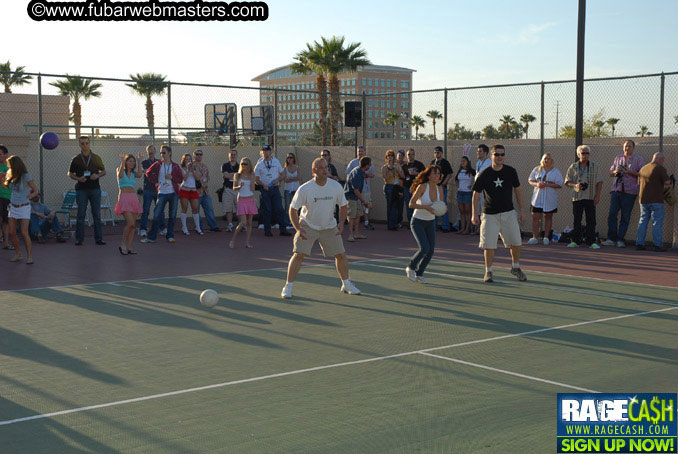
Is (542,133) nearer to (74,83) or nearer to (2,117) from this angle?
(2,117)

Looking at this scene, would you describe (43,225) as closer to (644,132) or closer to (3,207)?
(3,207)

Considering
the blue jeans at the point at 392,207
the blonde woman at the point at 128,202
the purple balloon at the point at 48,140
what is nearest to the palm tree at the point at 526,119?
the blue jeans at the point at 392,207

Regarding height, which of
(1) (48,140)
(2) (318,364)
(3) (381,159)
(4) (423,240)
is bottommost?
(2) (318,364)

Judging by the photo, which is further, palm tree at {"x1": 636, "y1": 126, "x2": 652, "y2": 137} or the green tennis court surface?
palm tree at {"x1": 636, "y1": 126, "x2": 652, "y2": 137}

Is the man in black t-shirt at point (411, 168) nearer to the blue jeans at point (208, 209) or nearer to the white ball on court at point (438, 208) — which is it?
the blue jeans at point (208, 209)

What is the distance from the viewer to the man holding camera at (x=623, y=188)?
659 inches

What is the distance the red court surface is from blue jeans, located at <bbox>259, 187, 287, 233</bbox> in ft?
1.93

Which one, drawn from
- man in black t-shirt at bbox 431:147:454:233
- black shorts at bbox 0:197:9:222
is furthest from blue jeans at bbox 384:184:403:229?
black shorts at bbox 0:197:9:222

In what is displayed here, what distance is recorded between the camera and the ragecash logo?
16.3ft

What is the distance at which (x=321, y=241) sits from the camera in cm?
1109

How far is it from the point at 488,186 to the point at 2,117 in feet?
75.7

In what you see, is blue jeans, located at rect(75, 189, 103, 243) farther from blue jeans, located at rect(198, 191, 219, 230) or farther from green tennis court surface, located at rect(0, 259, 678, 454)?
green tennis court surface, located at rect(0, 259, 678, 454)

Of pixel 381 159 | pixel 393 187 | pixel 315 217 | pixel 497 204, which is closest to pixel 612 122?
pixel 393 187

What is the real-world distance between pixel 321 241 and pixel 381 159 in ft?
41.3
